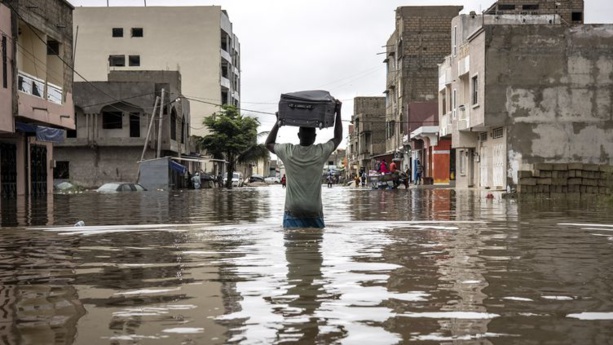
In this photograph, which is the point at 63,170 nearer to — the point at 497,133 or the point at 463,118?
the point at 463,118

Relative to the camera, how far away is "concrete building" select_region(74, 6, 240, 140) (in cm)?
7469

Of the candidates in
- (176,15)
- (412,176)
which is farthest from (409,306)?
(176,15)

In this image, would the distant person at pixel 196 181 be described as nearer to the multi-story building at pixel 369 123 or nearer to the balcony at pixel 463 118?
the balcony at pixel 463 118

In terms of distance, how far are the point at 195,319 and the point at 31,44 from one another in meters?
30.0

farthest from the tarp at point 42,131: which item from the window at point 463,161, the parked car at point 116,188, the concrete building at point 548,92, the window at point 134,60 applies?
the window at point 134,60

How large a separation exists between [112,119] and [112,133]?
122cm

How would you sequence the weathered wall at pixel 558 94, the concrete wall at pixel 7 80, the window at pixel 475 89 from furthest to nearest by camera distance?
the window at pixel 475 89 → the weathered wall at pixel 558 94 → the concrete wall at pixel 7 80

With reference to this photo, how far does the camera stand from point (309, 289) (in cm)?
527

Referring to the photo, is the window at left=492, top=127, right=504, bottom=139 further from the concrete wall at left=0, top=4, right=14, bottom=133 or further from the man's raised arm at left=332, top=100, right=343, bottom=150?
the man's raised arm at left=332, top=100, right=343, bottom=150

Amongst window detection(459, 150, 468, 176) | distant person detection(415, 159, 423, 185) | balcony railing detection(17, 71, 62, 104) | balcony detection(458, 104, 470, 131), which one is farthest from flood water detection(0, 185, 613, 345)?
distant person detection(415, 159, 423, 185)

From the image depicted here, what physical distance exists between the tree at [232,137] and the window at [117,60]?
41.3 ft

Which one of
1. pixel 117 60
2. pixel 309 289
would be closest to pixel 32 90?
pixel 309 289

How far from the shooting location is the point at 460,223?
12.2 metres

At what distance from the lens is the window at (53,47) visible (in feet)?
109
